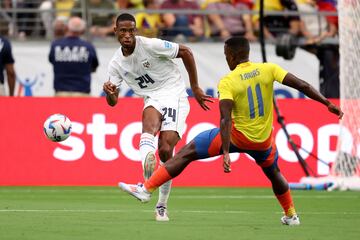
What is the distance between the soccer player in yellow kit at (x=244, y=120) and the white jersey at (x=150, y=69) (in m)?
1.38

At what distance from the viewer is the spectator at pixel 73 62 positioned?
66.9 feet

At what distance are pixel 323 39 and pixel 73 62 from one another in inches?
205

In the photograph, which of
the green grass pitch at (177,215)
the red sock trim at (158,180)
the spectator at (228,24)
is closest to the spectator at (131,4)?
the spectator at (228,24)

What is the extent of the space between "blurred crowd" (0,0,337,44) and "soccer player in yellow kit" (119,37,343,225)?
36.7 ft

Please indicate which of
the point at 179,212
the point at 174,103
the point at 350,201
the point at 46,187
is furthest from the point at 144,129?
the point at 46,187

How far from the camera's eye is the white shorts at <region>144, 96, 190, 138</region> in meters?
12.8

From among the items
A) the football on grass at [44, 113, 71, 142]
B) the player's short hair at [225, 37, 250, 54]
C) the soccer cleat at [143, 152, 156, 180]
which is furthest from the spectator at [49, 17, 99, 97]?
the player's short hair at [225, 37, 250, 54]

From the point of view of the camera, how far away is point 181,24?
23.3 m

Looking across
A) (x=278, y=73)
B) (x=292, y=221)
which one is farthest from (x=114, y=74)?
(x=292, y=221)

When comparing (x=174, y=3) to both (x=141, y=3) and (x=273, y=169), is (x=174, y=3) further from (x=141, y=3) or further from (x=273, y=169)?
(x=273, y=169)

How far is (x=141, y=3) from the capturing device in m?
23.8

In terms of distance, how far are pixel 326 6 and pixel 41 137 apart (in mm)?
7286

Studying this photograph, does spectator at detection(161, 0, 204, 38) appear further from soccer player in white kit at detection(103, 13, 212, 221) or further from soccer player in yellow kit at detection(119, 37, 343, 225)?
soccer player in yellow kit at detection(119, 37, 343, 225)

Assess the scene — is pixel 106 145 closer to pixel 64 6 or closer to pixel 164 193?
pixel 64 6
